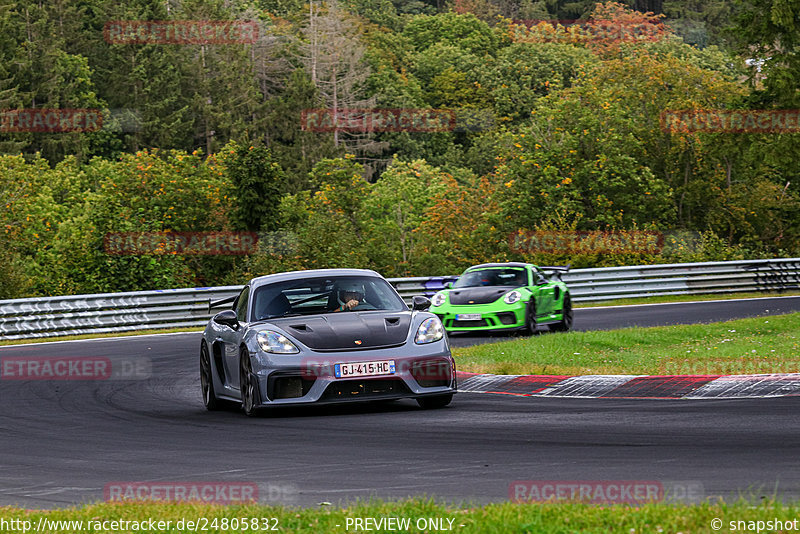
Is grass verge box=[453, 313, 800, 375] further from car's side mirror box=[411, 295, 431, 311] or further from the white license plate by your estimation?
the white license plate

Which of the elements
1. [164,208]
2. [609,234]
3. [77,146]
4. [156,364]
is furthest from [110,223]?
[77,146]

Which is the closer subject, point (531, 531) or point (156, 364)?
point (531, 531)

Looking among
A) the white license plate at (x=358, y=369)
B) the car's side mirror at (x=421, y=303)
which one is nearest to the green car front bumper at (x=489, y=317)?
the car's side mirror at (x=421, y=303)

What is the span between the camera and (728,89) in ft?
207

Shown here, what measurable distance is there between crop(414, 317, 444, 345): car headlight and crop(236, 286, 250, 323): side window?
1.96 metres

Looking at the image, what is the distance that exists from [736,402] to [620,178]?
40.0m

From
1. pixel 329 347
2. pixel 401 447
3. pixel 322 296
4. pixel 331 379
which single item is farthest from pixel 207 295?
Answer: pixel 401 447

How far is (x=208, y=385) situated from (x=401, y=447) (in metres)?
4.59

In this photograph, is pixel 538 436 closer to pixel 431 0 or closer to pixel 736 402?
pixel 736 402

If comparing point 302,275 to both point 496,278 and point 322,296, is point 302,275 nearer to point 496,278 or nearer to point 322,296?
point 322,296

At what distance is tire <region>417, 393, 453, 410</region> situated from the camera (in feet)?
40.1

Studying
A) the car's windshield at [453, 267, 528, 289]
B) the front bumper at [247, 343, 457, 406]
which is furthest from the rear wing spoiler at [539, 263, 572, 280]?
the front bumper at [247, 343, 457, 406]

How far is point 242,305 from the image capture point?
13445 millimetres

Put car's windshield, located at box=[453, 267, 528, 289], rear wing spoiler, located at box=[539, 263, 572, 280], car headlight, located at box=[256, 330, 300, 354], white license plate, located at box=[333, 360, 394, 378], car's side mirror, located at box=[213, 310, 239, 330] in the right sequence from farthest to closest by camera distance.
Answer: rear wing spoiler, located at box=[539, 263, 572, 280] → car's windshield, located at box=[453, 267, 528, 289] → car's side mirror, located at box=[213, 310, 239, 330] → car headlight, located at box=[256, 330, 300, 354] → white license plate, located at box=[333, 360, 394, 378]
